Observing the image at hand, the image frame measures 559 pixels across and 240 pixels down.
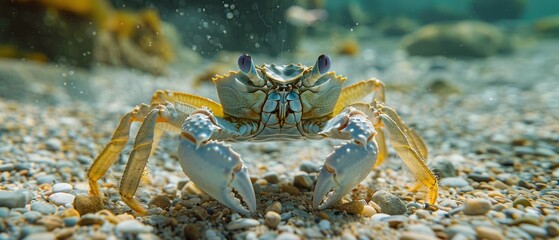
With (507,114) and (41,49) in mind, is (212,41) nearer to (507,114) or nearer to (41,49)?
(41,49)

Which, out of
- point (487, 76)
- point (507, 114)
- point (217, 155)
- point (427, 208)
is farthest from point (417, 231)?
point (487, 76)

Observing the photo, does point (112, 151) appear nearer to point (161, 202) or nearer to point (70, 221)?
point (161, 202)

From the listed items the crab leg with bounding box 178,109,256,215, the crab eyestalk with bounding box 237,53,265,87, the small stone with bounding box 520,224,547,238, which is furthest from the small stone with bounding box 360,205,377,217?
the crab eyestalk with bounding box 237,53,265,87

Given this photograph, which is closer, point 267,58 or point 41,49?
point 41,49

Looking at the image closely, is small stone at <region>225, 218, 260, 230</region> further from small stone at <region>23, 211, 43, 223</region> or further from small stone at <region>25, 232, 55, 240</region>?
small stone at <region>23, 211, 43, 223</region>

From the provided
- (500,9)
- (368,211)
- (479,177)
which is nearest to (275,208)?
(368,211)
